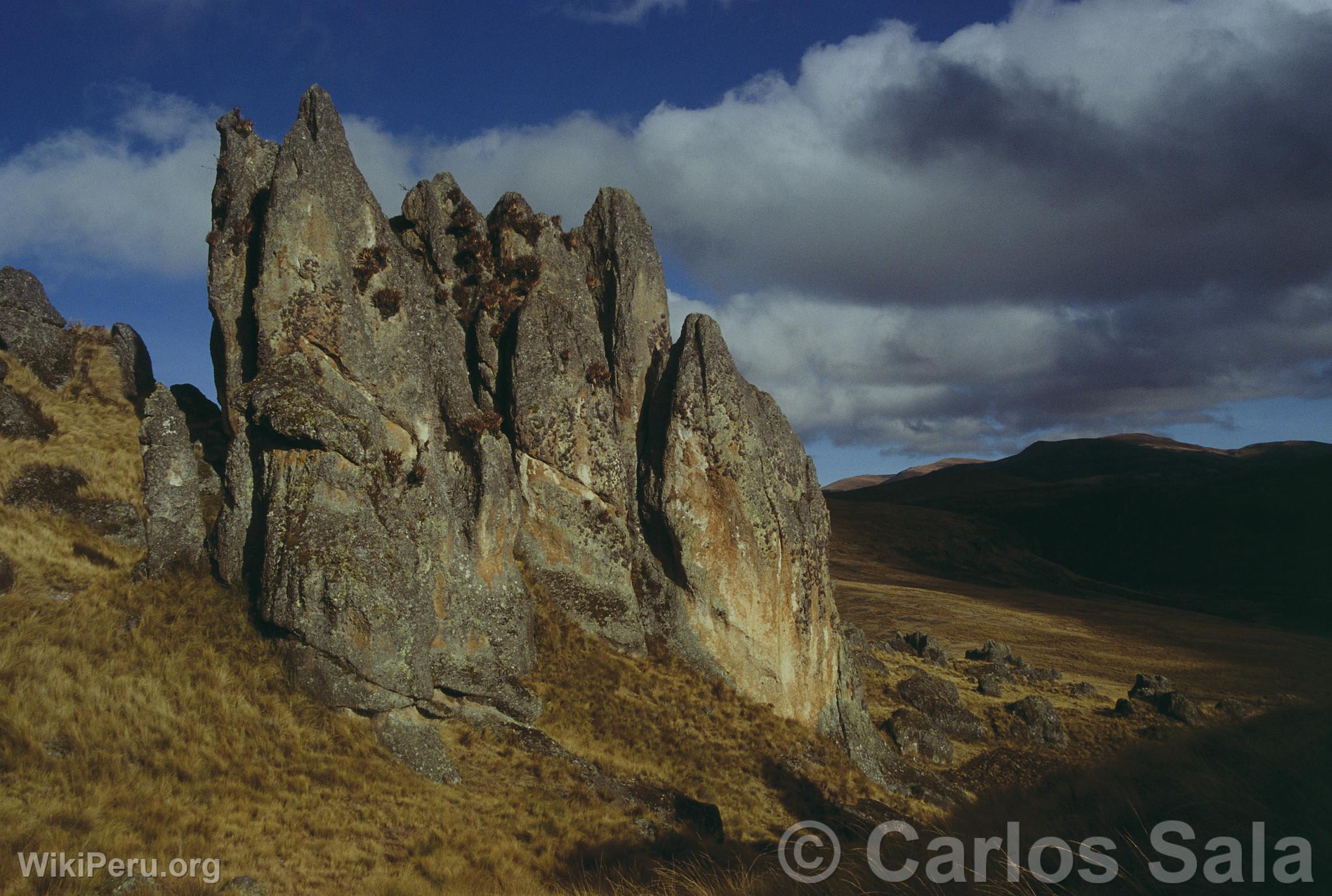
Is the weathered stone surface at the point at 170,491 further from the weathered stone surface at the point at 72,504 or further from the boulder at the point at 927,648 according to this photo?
the boulder at the point at 927,648

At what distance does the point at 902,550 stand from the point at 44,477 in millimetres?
114118

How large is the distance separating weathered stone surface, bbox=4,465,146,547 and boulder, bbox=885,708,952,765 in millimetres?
30163

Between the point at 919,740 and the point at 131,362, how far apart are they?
38.3m

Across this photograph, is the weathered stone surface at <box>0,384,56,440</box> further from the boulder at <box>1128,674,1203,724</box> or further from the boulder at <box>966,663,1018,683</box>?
the boulder at <box>1128,674,1203,724</box>

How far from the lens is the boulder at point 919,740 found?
1232 inches

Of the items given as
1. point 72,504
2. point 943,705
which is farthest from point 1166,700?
point 72,504

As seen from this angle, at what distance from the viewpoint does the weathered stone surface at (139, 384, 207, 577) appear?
794 inches

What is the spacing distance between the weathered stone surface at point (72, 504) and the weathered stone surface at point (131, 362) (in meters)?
7.32

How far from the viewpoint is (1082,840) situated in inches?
376

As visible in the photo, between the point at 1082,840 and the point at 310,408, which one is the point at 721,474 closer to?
the point at 310,408

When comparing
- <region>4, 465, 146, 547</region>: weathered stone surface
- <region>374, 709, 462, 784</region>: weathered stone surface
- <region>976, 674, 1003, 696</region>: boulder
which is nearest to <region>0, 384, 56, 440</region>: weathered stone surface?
<region>4, 465, 146, 547</region>: weathered stone surface

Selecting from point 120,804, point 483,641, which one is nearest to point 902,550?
point 483,641

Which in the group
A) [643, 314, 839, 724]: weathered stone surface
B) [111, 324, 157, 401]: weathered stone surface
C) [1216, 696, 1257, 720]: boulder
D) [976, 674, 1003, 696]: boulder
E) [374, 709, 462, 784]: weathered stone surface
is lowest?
[1216, 696, 1257, 720]: boulder

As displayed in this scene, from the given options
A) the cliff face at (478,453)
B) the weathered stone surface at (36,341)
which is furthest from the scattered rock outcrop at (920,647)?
the weathered stone surface at (36,341)
